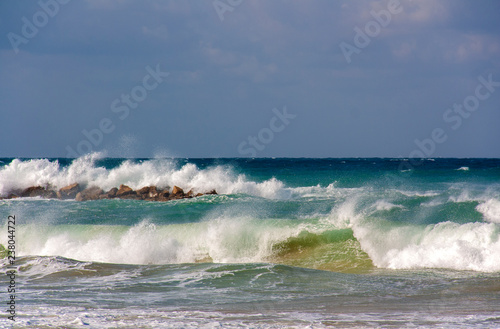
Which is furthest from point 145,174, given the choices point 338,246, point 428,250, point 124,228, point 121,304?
point 121,304

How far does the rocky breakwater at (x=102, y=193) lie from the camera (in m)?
24.6

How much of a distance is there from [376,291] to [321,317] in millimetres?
2253

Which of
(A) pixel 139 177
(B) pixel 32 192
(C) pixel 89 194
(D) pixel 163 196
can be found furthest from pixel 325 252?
(B) pixel 32 192

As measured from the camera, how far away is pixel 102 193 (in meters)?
26.2

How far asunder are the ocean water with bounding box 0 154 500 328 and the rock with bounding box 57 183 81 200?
4.33 meters

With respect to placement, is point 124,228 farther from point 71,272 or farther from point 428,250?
point 428,250

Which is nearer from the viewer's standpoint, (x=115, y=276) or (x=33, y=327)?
(x=33, y=327)

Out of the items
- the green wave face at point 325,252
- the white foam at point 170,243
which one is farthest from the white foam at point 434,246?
the white foam at point 170,243

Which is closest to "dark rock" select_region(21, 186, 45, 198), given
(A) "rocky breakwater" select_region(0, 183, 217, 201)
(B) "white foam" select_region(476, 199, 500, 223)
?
(A) "rocky breakwater" select_region(0, 183, 217, 201)

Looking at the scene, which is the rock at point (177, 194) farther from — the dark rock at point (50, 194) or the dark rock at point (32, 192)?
the dark rock at point (32, 192)

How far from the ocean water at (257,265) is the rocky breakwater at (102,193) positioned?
2507 mm

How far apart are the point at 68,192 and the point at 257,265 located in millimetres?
18469

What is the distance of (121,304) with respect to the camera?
8062 mm

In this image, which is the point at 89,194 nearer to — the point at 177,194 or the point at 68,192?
the point at 68,192
